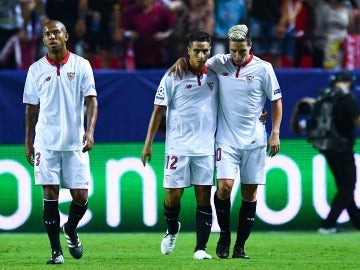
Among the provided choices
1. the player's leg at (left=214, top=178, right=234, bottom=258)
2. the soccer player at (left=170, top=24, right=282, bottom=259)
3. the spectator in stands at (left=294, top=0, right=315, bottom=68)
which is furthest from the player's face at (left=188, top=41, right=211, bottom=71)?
the spectator in stands at (left=294, top=0, right=315, bottom=68)

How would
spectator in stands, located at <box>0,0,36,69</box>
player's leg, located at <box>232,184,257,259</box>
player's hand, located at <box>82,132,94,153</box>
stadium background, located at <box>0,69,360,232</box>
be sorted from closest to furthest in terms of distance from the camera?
1. player's hand, located at <box>82,132,94,153</box>
2. player's leg, located at <box>232,184,257,259</box>
3. stadium background, located at <box>0,69,360,232</box>
4. spectator in stands, located at <box>0,0,36,69</box>

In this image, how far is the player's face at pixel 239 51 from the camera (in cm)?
Answer: 1222

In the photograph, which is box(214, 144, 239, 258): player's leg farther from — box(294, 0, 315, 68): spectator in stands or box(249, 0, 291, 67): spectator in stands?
box(294, 0, 315, 68): spectator in stands

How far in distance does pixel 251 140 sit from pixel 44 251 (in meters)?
3.05

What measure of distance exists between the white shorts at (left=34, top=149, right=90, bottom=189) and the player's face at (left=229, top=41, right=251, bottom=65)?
1.82 m

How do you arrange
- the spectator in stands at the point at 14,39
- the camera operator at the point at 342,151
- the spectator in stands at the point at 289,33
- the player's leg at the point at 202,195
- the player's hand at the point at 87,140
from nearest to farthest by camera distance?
the player's hand at the point at 87,140 → the player's leg at the point at 202,195 → the camera operator at the point at 342,151 → the spectator in stands at the point at 14,39 → the spectator in stands at the point at 289,33

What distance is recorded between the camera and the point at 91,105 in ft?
40.0

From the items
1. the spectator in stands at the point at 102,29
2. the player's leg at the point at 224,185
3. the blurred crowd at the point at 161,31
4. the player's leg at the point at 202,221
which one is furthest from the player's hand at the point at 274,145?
the spectator in stands at the point at 102,29

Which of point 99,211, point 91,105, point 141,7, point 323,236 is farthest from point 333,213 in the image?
point 91,105

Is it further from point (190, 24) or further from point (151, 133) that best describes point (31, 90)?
point (190, 24)

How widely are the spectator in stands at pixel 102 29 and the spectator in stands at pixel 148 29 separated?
0.25 meters

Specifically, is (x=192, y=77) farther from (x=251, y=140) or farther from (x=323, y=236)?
(x=323, y=236)

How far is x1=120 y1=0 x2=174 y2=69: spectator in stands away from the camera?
1859cm

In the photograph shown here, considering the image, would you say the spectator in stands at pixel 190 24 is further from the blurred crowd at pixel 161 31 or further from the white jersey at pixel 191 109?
the white jersey at pixel 191 109
